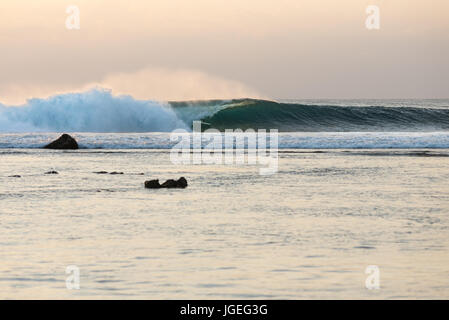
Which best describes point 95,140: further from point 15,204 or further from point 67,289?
point 67,289

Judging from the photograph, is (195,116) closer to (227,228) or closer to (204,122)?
(204,122)

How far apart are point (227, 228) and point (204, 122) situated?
45.2m

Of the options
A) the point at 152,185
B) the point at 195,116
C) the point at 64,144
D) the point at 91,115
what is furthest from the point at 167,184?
the point at 195,116

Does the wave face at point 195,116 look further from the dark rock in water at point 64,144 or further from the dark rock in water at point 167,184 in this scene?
the dark rock in water at point 167,184

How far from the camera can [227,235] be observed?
12.2 metres

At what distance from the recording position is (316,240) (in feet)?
38.6

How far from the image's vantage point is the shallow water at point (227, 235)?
9.12 metres

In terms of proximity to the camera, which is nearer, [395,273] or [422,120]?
[395,273]

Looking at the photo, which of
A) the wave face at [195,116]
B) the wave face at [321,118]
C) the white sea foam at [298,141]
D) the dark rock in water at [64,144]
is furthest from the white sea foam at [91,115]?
the dark rock in water at [64,144]

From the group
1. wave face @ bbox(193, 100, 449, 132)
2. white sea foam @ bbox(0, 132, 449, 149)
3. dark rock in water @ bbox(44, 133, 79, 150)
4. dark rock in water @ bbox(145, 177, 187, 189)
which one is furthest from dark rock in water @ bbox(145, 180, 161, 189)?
wave face @ bbox(193, 100, 449, 132)

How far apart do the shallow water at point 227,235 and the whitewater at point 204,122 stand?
1815cm

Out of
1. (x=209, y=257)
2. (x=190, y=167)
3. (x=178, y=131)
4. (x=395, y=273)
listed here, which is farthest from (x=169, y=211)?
(x=178, y=131)

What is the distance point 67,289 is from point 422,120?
5527cm

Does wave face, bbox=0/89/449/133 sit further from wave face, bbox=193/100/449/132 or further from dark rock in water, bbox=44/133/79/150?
dark rock in water, bbox=44/133/79/150
